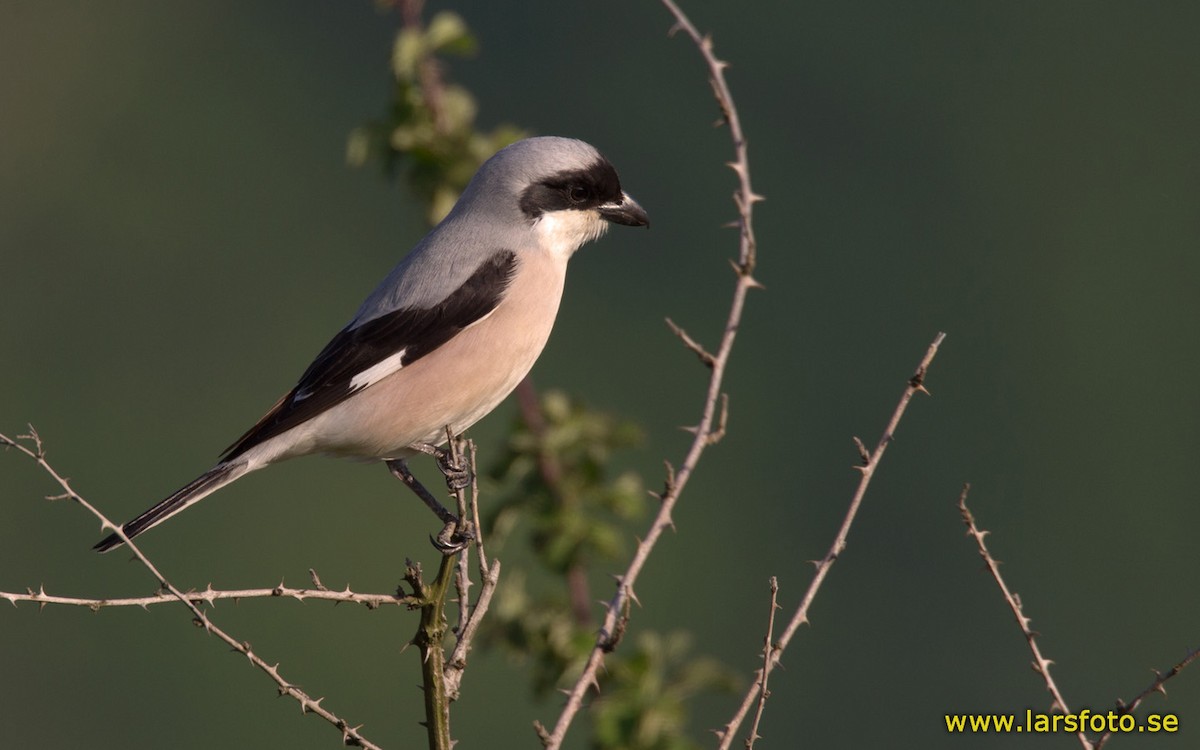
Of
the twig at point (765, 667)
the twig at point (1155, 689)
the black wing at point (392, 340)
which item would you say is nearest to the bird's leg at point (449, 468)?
the black wing at point (392, 340)

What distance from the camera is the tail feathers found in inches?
159

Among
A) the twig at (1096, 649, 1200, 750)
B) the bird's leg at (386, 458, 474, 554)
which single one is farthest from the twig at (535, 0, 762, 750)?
the twig at (1096, 649, 1200, 750)

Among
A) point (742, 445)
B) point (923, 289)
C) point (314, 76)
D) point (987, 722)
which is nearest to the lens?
point (987, 722)

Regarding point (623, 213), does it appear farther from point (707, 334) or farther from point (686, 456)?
point (707, 334)

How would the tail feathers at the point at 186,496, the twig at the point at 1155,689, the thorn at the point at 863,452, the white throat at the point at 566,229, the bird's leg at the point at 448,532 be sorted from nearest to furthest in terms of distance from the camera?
the twig at the point at 1155,689 < the thorn at the point at 863,452 < the bird's leg at the point at 448,532 < the tail feathers at the point at 186,496 < the white throat at the point at 566,229

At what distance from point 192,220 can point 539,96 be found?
901 centimetres

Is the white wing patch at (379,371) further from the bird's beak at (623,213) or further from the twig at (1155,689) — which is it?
the twig at (1155,689)

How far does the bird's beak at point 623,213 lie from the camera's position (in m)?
4.79

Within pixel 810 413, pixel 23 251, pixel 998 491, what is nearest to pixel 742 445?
pixel 810 413

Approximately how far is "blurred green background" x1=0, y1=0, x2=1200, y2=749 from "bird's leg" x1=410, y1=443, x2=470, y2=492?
19459 millimetres

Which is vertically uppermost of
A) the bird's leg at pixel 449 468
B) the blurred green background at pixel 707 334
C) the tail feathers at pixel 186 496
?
the blurred green background at pixel 707 334

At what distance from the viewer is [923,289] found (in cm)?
3531

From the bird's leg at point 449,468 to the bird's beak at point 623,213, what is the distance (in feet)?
2.96

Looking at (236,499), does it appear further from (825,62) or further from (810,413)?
(825,62)
